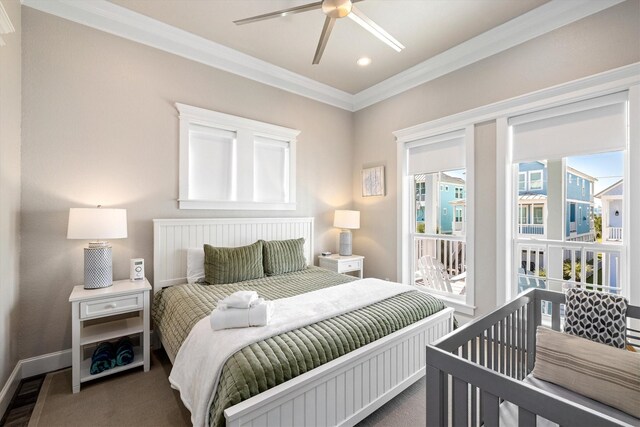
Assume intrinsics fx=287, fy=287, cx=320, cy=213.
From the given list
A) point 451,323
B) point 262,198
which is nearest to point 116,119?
point 262,198

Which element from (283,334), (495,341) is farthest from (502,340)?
(283,334)

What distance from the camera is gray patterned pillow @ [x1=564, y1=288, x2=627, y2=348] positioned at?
1518 mm

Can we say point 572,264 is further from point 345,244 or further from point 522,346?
point 345,244

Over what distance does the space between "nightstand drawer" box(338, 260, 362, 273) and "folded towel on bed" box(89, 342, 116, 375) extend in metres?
2.45

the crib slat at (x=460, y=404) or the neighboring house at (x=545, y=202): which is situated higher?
the neighboring house at (x=545, y=202)

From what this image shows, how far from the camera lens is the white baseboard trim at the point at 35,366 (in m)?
2.02

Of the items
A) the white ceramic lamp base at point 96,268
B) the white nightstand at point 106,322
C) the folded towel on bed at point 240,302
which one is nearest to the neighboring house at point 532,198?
the folded towel on bed at point 240,302

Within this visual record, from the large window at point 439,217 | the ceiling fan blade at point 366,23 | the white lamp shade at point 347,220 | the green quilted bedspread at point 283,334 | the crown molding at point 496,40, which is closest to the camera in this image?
the green quilted bedspread at point 283,334

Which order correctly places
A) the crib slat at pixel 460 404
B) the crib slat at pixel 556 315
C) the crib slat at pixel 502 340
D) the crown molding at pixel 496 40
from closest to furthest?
the crib slat at pixel 460 404 → the crib slat at pixel 502 340 → the crib slat at pixel 556 315 → the crown molding at pixel 496 40

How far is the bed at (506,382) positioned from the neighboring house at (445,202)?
62.7 inches

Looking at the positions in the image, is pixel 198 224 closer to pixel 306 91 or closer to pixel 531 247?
pixel 306 91

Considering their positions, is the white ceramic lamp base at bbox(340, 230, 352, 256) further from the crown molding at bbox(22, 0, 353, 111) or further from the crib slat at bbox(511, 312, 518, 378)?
the crib slat at bbox(511, 312, 518, 378)

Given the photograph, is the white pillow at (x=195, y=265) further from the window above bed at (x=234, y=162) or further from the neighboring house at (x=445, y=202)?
the neighboring house at (x=445, y=202)

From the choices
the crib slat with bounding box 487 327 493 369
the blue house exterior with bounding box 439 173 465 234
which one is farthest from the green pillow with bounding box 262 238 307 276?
the crib slat with bounding box 487 327 493 369
